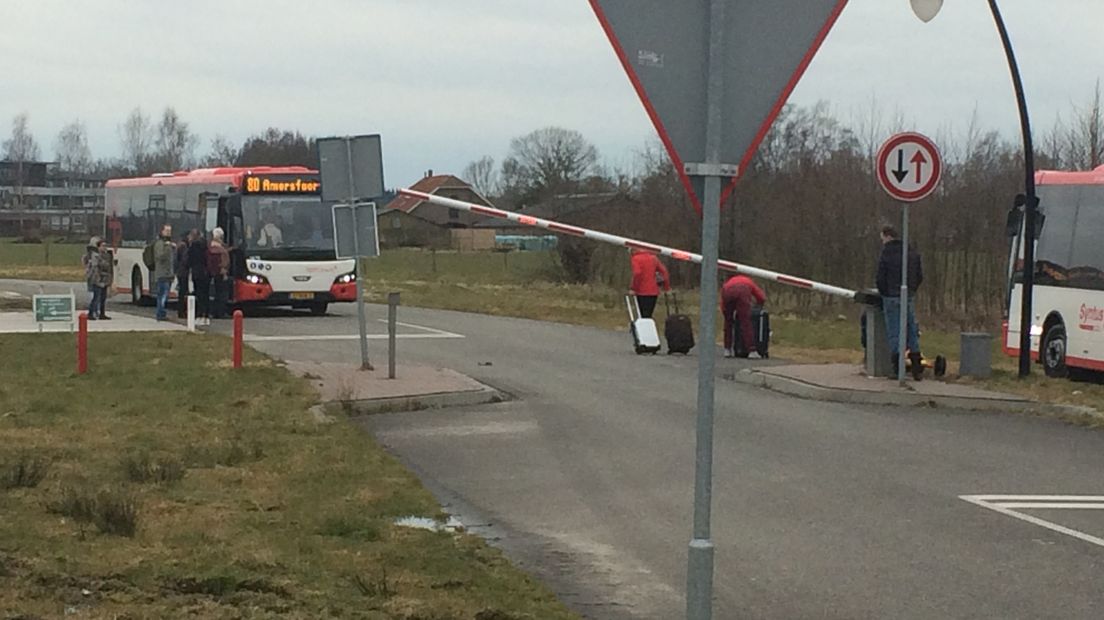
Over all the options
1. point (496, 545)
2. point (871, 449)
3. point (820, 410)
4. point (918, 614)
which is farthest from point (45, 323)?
point (918, 614)

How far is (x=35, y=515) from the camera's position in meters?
9.12

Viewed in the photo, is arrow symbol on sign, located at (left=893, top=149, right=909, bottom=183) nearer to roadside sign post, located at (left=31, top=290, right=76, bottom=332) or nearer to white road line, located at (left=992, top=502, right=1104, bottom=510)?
white road line, located at (left=992, top=502, right=1104, bottom=510)

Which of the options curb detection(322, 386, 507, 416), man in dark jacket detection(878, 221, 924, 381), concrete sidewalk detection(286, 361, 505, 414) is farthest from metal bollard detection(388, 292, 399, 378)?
man in dark jacket detection(878, 221, 924, 381)

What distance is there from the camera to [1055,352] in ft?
69.1

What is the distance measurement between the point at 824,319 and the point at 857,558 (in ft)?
89.1

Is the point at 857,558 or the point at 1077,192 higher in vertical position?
the point at 1077,192

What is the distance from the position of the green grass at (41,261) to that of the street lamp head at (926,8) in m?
44.8

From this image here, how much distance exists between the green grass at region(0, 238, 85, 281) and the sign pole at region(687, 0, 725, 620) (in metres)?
54.9

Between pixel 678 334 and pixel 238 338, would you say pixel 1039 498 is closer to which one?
pixel 238 338

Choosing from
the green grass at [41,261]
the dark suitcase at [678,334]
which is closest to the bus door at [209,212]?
the dark suitcase at [678,334]

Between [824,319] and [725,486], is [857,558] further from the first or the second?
[824,319]

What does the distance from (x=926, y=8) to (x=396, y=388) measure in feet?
24.7

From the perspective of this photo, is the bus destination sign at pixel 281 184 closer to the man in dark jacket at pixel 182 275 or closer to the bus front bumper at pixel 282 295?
the man in dark jacket at pixel 182 275

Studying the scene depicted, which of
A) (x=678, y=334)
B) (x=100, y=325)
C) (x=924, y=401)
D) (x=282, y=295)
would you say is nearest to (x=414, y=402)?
(x=924, y=401)
